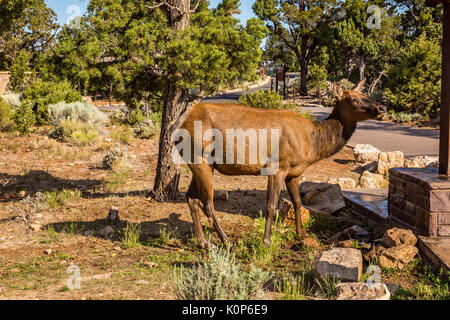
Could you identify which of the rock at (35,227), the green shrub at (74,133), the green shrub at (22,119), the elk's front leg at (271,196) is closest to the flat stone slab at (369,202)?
the elk's front leg at (271,196)

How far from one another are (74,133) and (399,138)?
1132 cm

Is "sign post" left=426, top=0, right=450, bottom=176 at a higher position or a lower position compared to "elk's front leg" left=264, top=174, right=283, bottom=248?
higher

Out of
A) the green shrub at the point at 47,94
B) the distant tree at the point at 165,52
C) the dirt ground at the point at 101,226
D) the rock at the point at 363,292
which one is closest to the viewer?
the rock at the point at 363,292

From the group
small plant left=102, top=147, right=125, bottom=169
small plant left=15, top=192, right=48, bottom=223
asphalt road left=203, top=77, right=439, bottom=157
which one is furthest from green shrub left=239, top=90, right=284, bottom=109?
small plant left=15, top=192, right=48, bottom=223

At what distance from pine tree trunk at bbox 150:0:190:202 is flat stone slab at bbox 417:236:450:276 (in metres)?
4.61

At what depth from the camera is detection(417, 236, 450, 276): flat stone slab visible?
16.2 feet

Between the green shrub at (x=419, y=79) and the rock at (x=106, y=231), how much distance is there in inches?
766

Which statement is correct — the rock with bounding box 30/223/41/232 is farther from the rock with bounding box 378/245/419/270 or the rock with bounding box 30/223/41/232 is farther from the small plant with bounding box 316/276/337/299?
the rock with bounding box 378/245/419/270

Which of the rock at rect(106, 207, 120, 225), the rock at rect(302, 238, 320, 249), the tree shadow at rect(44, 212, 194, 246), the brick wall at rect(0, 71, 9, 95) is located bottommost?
the tree shadow at rect(44, 212, 194, 246)

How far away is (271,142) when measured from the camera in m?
5.98

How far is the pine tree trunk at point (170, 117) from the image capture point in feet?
28.1

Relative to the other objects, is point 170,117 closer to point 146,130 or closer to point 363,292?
point 363,292

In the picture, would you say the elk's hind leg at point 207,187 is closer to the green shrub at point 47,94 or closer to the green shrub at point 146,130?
the green shrub at point 146,130

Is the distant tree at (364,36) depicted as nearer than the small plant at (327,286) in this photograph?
No
